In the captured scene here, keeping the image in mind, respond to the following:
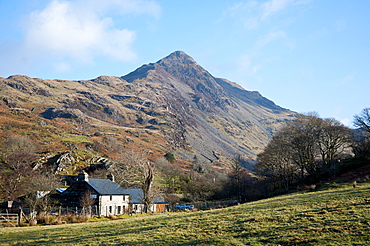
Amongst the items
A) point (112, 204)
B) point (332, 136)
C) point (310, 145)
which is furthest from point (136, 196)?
point (332, 136)

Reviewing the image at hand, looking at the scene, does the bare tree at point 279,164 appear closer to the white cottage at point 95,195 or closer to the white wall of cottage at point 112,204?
the white wall of cottage at point 112,204

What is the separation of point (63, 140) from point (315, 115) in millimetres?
140742

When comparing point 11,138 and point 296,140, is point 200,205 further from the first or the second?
point 11,138

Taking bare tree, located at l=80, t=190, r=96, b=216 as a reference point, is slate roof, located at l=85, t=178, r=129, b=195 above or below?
above

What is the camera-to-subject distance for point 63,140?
557 ft

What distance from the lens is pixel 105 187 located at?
223ft

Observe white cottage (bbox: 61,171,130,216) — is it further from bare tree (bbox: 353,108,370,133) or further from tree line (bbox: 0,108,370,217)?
bare tree (bbox: 353,108,370,133)

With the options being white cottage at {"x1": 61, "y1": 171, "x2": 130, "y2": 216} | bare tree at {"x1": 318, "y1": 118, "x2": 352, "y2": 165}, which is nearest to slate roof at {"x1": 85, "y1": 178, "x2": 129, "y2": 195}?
white cottage at {"x1": 61, "y1": 171, "x2": 130, "y2": 216}

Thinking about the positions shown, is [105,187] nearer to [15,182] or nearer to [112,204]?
[112,204]

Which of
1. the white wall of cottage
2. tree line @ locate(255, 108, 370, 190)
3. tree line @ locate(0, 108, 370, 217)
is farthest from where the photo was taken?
tree line @ locate(255, 108, 370, 190)

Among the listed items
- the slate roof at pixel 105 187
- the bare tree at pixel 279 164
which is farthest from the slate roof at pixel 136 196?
the bare tree at pixel 279 164

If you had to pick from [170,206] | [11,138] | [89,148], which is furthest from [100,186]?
[89,148]

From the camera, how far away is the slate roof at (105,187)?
6406 centimetres

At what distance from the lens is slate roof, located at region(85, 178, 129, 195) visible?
2522 inches
